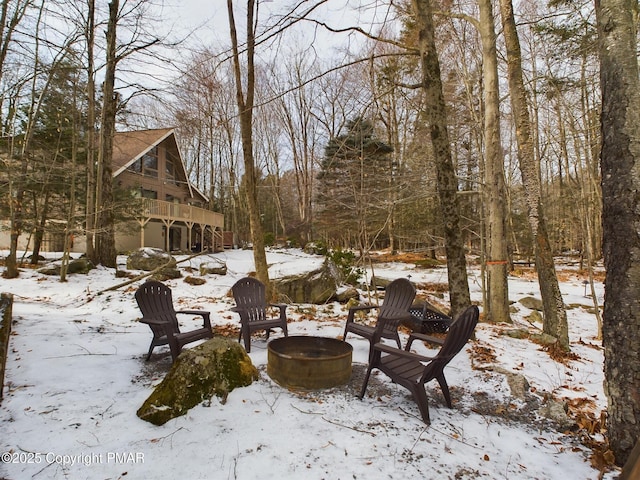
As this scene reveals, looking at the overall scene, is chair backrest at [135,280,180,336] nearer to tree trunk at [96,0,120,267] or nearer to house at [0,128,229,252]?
tree trunk at [96,0,120,267]

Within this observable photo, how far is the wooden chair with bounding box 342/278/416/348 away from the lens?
14.5 ft

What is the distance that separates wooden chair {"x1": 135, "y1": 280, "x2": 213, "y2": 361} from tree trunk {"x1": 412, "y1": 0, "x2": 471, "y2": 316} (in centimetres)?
345

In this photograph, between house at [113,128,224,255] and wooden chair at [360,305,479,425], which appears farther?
house at [113,128,224,255]

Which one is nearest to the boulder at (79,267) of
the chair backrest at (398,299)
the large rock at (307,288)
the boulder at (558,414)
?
the large rock at (307,288)

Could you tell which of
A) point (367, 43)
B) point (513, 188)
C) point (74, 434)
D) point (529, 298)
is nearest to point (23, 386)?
point (74, 434)

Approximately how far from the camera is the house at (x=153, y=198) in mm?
15117

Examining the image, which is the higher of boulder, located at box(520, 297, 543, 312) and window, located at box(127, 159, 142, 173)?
window, located at box(127, 159, 142, 173)

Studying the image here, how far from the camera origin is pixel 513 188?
1341cm

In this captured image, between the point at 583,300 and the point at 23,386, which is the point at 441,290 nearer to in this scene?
the point at 583,300

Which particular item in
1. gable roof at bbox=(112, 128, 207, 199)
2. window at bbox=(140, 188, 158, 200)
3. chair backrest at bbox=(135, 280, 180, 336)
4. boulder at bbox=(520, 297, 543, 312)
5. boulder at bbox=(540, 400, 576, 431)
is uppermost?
gable roof at bbox=(112, 128, 207, 199)

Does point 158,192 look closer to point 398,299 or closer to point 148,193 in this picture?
point 148,193

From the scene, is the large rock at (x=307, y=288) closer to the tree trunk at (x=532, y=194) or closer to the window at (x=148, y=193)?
the tree trunk at (x=532, y=194)

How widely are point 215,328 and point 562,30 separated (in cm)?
927

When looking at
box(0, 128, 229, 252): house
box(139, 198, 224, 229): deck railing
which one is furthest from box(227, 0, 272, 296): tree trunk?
box(139, 198, 224, 229): deck railing
